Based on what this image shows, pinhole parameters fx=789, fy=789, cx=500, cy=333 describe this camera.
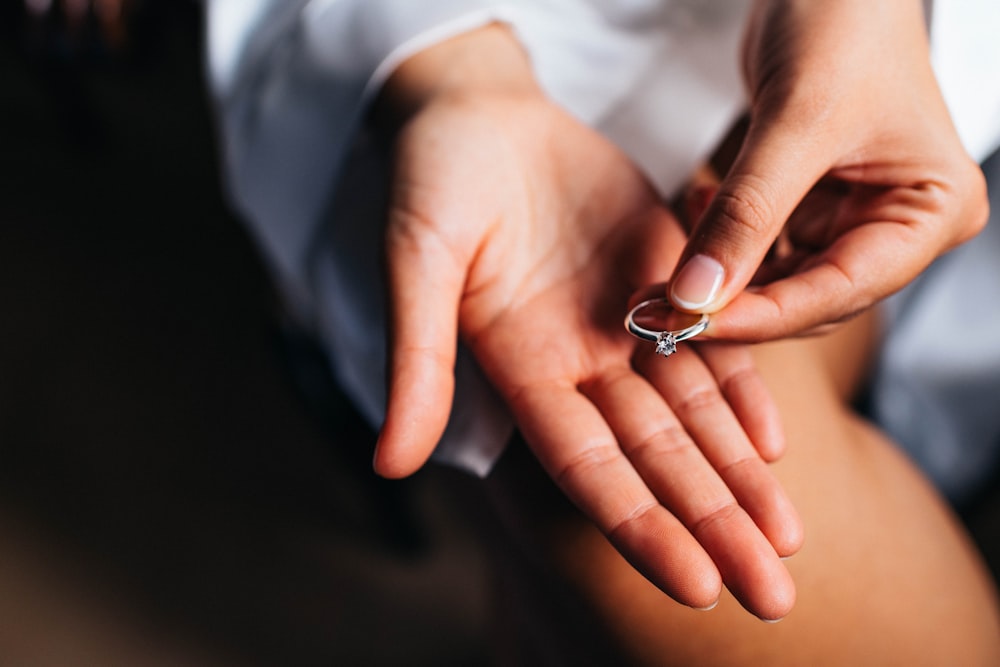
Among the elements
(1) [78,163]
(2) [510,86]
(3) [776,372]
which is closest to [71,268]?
(1) [78,163]

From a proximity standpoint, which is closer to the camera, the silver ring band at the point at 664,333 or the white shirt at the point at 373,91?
the silver ring band at the point at 664,333

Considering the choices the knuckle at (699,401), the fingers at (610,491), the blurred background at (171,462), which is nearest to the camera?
the fingers at (610,491)

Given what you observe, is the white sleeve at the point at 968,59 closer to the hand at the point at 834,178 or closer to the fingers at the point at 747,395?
the hand at the point at 834,178

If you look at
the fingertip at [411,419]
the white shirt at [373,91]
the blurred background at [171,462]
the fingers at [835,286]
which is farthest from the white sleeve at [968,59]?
the fingertip at [411,419]

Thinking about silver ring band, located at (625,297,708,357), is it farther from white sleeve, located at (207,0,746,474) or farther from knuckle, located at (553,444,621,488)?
white sleeve, located at (207,0,746,474)

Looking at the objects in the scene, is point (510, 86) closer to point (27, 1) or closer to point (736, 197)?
point (736, 197)

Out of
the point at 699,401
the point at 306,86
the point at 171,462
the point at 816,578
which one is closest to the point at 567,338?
the point at 699,401

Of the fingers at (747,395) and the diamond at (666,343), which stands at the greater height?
the diamond at (666,343)

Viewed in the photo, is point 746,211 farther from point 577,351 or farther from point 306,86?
point 306,86
